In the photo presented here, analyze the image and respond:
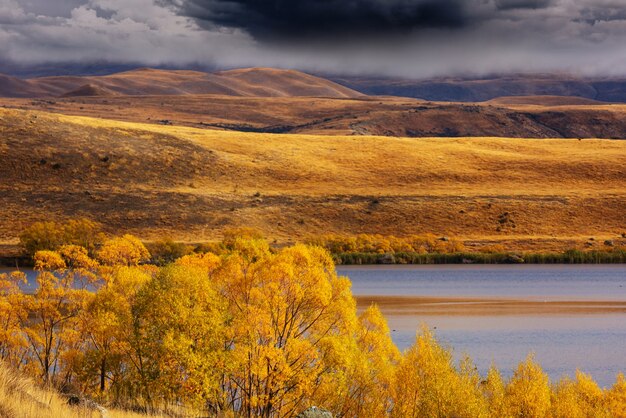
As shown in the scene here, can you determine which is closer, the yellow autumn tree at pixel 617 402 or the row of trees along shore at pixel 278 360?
the row of trees along shore at pixel 278 360

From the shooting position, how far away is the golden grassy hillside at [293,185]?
106 meters

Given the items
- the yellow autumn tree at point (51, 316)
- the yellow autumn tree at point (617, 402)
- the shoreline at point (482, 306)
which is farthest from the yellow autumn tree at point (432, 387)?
the shoreline at point (482, 306)

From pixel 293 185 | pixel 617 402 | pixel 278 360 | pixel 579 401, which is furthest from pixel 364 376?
pixel 293 185

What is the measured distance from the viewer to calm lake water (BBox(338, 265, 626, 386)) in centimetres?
3997

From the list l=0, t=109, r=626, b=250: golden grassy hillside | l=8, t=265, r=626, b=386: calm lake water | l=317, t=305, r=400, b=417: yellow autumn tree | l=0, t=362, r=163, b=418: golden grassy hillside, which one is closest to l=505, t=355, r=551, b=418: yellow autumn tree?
l=317, t=305, r=400, b=417: yellow autumn tree

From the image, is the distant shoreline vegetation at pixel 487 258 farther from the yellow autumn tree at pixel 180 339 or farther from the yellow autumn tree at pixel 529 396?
the yellow autumn tree at pixel 529 396

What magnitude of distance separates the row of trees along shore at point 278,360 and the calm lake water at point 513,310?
5.64 metres

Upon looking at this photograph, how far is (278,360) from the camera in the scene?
2645 centimetres

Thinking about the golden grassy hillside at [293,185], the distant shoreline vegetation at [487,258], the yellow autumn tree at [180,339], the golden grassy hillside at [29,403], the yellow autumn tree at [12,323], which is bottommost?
the distant shoreline vegetation at [487,258]

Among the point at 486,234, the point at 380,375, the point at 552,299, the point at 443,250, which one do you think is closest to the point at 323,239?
the point at 443,250

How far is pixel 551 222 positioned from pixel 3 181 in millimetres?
68834

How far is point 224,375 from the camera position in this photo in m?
28.5

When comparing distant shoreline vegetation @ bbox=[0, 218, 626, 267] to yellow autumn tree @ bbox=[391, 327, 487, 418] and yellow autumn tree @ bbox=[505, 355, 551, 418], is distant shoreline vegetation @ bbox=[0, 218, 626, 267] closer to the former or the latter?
yellow autumn tree @ bbox=[391, 327, 487, 418]

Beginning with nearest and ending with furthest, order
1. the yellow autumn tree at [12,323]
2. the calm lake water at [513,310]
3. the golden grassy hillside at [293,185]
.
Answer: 1. the yellow autumn tree at [12,323]
2. the calm lake water at [513,310]
3. the golden grassy hillside at [293,185]
